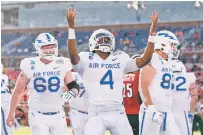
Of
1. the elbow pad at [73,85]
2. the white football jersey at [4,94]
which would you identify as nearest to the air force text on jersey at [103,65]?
the elbow pad at [73,85]

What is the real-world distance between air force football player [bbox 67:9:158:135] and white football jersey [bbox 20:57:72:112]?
2.07ft

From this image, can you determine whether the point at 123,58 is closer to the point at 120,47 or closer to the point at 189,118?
the point at 189,118

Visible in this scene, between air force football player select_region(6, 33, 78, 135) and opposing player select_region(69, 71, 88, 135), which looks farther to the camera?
opposing player select_region(69, 71, 88, 135)

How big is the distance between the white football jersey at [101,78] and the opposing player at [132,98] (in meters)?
1.70

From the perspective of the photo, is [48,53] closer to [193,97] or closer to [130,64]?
[130,64]

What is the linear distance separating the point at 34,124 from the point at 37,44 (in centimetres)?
100

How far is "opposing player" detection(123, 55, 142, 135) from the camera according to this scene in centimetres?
760

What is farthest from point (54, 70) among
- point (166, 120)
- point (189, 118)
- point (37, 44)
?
point (189, 118)

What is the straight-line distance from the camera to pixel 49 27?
32.4 m

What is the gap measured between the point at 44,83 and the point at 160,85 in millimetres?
1466

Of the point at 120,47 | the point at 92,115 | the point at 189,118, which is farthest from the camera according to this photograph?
the point at 120,47

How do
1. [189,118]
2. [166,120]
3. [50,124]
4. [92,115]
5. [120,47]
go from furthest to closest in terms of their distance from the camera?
1. [120,47]
2. [189,118]
3. [166,120]
4. [50,124]
5. [92,115]

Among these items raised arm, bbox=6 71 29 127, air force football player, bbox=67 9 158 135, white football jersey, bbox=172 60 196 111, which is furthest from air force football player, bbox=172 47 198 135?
raised arm, bbox=6 71 29 127

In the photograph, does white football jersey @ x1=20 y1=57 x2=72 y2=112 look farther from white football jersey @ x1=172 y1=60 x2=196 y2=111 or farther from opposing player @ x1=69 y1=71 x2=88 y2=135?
white football jersey @ x1=172 y1=60 x2=196 y2=111
